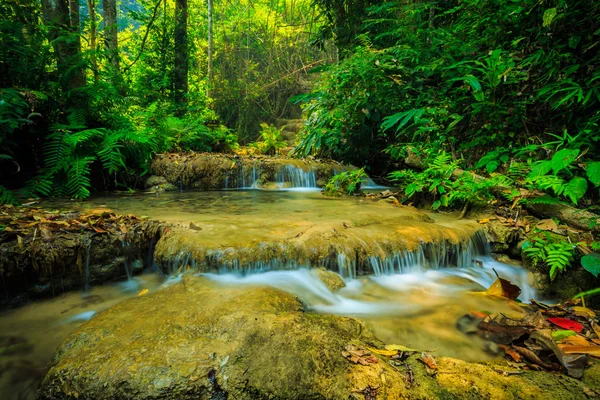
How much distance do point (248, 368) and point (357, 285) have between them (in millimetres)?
1693

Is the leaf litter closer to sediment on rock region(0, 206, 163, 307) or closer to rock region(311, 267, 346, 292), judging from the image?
rock region(311, 267, 346, 292)

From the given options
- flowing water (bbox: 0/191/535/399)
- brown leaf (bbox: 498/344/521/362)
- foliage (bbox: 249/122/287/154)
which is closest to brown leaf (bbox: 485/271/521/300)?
flowing water (bbox: 0/191/535/399)

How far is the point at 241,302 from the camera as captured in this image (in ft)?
7.32

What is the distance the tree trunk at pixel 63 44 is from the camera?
545 centimetres

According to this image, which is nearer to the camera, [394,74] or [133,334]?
[133,334]

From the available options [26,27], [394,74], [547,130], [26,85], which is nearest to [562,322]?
[547,130]

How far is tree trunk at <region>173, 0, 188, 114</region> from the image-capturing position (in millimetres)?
10180

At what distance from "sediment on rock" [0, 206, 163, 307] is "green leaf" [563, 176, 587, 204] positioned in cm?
443

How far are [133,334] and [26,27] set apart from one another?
20.8 feet

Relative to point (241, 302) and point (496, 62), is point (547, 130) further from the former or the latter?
point (241, 302)

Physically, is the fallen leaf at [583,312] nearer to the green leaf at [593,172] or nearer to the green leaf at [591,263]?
the green leaf at [591,263]

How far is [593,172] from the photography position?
320 centimetres

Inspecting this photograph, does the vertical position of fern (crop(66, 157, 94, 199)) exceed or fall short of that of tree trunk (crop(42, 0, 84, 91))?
it falls short

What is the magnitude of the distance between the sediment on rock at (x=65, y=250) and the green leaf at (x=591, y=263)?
4.10 meters
